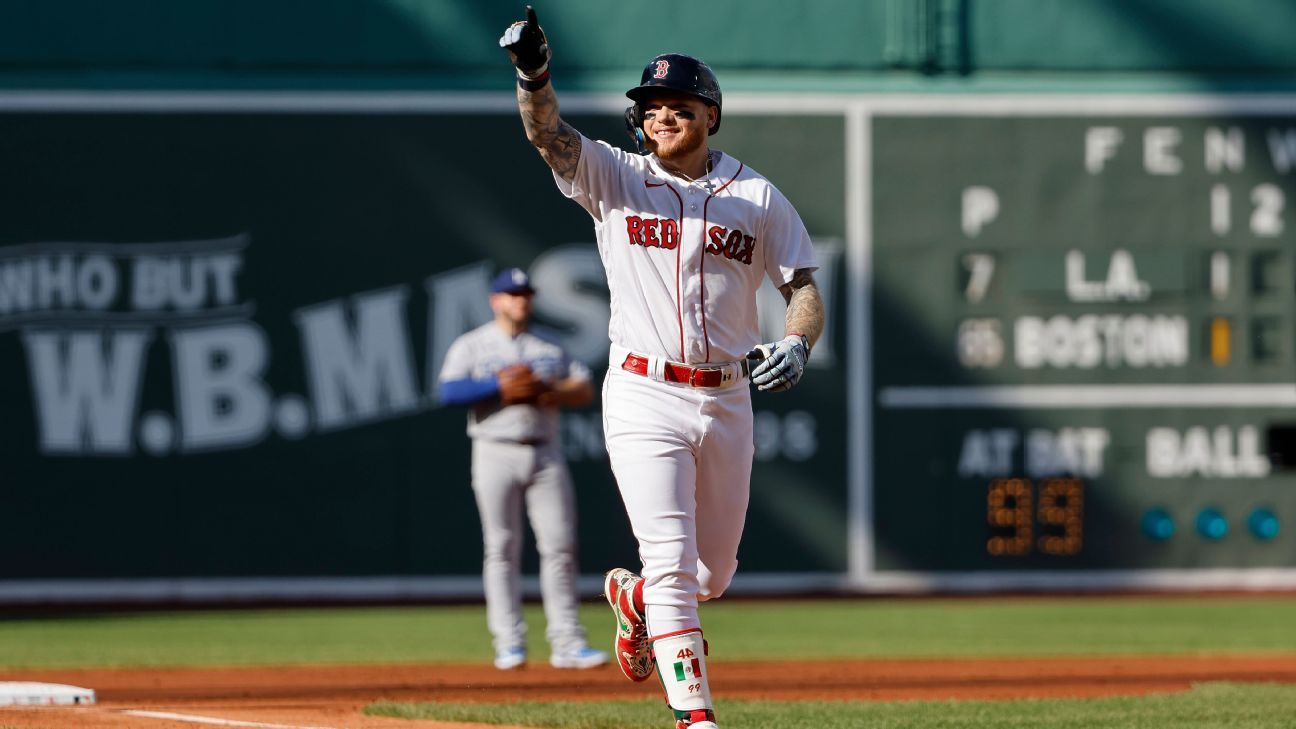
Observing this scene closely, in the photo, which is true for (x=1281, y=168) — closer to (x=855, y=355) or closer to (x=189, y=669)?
(x=855, y=355)

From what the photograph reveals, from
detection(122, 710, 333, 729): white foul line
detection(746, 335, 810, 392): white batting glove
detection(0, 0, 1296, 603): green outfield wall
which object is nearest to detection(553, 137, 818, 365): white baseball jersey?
detection(746, 335, 810, 392): white batting glove

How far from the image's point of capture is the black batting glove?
4754 millimetres

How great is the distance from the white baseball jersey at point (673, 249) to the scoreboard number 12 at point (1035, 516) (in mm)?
8117

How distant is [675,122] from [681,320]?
0.59 metres

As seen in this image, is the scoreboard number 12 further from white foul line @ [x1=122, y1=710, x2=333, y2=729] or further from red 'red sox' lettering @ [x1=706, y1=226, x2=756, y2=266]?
red 'red sox' lettering @ [x1=706, y1=226, x2=756, y2=266]

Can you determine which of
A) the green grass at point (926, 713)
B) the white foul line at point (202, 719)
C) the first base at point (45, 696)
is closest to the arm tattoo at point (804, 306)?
the green grass at point (926, 713)

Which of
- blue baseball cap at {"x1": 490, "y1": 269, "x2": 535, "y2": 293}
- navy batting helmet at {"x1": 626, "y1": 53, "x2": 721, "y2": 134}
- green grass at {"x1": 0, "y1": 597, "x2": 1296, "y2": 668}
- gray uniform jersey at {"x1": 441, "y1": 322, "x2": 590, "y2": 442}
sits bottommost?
green grass at {"x1": 0, "y1": 597, "x2": 1296, "y2": 668}

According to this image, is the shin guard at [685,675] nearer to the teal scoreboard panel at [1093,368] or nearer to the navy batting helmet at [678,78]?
the navy batting helmet at [678,78]

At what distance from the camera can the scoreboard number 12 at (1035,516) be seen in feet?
42.6

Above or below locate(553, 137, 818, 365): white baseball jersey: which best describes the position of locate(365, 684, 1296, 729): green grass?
below

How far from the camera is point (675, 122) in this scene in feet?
17.1

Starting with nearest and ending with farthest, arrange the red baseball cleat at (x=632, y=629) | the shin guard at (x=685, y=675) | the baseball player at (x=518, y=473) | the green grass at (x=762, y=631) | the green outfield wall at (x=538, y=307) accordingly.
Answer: the shin guard at (x=685, y=675) < the red baseball cleat at (x=632, y=629) < the baseball player at (x=518, y=473) < the green grass at (x=762, y=631) < the green outfield wall at (x=538, y=307)

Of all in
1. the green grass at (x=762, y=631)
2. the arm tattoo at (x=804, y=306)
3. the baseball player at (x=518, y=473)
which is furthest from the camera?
the green grass at (x=762, y=631)

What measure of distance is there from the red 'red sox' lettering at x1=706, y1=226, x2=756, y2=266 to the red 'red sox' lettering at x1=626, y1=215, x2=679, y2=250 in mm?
104
